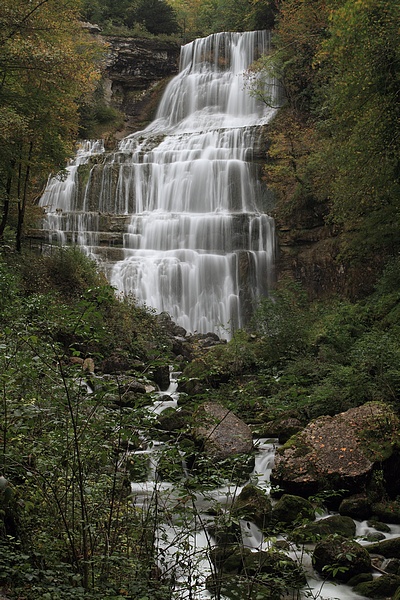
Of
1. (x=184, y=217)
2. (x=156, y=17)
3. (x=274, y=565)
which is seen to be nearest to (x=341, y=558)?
(x=274, y=565)

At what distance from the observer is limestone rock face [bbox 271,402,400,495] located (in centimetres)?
675

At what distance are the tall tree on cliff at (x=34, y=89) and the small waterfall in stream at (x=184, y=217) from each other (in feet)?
17.9

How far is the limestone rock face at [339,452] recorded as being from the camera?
675cm

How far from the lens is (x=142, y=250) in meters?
21.7

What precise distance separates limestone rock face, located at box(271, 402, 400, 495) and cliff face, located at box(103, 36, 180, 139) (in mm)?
32447

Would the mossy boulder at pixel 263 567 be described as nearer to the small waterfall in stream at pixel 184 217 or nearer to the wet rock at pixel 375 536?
the wet rock at pixel 375 536

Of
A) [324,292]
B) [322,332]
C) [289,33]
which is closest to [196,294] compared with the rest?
[324,292]

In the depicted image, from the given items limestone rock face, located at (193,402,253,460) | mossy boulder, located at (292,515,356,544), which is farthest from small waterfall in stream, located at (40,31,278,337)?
mossy boulder, located at (292,515,356,544)

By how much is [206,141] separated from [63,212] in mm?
8178

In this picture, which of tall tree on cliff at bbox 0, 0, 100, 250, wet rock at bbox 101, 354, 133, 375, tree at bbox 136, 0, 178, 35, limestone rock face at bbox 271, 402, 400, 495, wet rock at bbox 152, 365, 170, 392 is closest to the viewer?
limestone rock face at bbox 271, 402, 400, 495

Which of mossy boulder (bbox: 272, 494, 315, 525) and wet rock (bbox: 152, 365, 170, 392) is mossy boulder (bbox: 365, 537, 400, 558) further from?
wet rock (bbox: 152, 365, 170, 392)

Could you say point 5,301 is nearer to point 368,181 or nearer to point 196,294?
point 368,181

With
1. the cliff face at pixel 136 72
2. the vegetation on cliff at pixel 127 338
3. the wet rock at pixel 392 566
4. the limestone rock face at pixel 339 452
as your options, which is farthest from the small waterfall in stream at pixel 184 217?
the wet rock at pixel 392 566

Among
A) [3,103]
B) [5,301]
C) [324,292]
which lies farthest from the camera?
[324,292]
